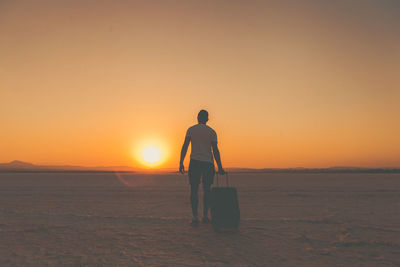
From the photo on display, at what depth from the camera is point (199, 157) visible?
5.41 meters

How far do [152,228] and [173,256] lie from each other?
5.62 feet

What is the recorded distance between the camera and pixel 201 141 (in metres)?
5.45

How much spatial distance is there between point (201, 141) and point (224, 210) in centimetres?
119

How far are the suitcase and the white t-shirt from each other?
65cm

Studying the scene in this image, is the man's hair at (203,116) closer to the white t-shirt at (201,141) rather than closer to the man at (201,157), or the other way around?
the man at (201,157)

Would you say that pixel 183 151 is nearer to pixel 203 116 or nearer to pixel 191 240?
pixel 203 116

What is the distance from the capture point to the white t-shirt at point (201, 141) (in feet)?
17.8

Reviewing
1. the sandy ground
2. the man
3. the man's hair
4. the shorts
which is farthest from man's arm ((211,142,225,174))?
the sandy ground

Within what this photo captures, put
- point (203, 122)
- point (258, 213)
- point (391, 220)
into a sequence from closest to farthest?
point (203, 122) < point (391, 220) < point (258, 213)

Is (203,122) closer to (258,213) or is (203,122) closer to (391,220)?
(258,213)

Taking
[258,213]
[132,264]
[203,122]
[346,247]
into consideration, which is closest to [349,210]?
[258,213]

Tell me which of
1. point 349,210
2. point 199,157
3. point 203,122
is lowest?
point 349,210

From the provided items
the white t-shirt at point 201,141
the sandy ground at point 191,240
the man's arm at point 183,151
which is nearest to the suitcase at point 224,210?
the sandy ground at point 191,240

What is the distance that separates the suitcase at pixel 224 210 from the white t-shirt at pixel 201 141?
0.65m
